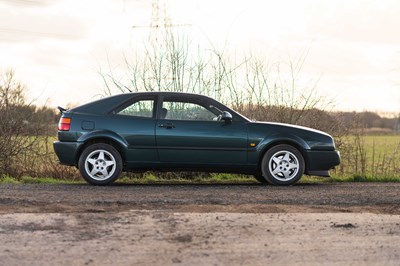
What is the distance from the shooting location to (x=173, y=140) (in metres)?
11.9

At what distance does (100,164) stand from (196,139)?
1.73 meters

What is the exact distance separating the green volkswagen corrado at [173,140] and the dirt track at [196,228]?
113 centimetres

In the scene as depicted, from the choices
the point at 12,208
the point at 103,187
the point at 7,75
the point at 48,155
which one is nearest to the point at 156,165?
the point at 103,187

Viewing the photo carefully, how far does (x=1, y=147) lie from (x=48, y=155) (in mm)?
1071

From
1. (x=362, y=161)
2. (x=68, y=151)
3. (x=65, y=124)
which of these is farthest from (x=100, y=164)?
(x=362, y=161)

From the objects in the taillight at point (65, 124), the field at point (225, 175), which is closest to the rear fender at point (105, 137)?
the taillight at point (65, 124)

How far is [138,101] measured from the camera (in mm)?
12164

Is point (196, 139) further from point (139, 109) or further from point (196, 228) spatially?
point (196, 228)

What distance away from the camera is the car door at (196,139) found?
12.0 meters

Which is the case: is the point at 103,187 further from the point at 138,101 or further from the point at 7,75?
the point at 7,75

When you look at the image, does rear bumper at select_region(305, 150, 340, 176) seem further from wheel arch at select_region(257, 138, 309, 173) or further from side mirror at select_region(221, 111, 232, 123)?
side mirror at select_region(221, 111, 232, 123)

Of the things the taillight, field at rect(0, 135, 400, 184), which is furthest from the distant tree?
the taillight

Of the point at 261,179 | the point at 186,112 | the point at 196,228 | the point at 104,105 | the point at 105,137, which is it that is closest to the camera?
the point at 196,228

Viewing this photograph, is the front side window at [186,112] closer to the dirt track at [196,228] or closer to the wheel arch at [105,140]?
the wheel arch at [105,140]
